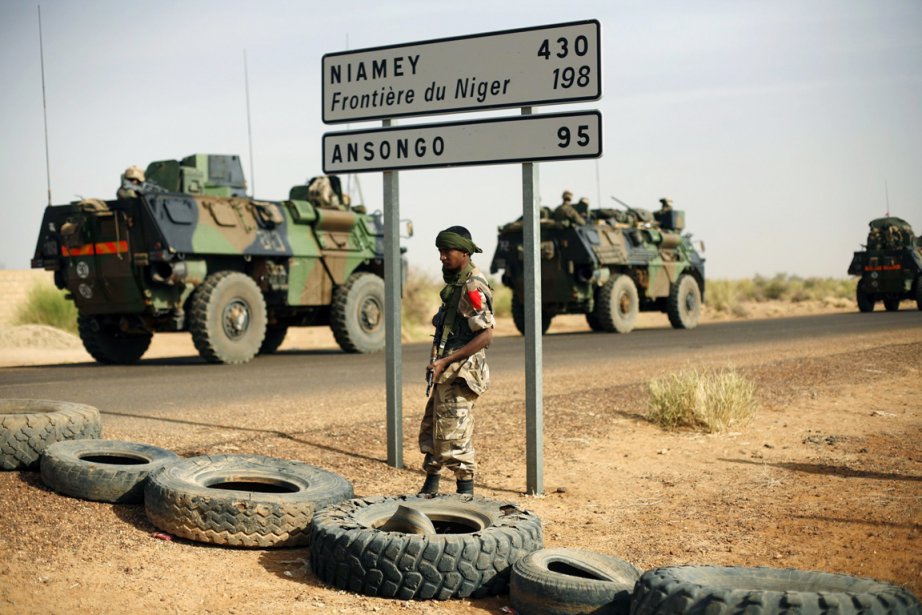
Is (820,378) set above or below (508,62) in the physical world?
below

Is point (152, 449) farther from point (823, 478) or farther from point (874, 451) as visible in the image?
point (874, 451)

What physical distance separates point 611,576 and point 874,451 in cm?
400

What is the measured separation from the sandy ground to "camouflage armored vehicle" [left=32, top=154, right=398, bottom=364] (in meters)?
4.73

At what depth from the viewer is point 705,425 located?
8570mm

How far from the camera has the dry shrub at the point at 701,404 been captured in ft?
27.8

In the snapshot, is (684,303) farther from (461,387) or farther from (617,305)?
(461,387)

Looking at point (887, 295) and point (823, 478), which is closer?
point (823, 478)

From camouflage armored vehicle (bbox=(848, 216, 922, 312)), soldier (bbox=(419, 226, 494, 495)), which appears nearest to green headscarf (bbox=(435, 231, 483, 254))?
soldier (bbox=(419, 226, 494, 495))

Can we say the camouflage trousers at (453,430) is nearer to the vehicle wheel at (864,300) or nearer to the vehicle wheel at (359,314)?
the vehicle wheel at (359,314)

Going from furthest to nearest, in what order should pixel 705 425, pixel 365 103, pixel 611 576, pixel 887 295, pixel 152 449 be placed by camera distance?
pixel 887 295 < pixel 705 425 < pixel 365 103 < pixel 152 449 < pixel 611 576

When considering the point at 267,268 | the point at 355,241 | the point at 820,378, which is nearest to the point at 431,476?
the point at 820,378

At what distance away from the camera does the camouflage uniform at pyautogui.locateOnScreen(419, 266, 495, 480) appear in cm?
568

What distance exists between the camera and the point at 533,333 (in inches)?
248

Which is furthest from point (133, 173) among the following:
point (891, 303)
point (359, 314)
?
point (891, 303)
